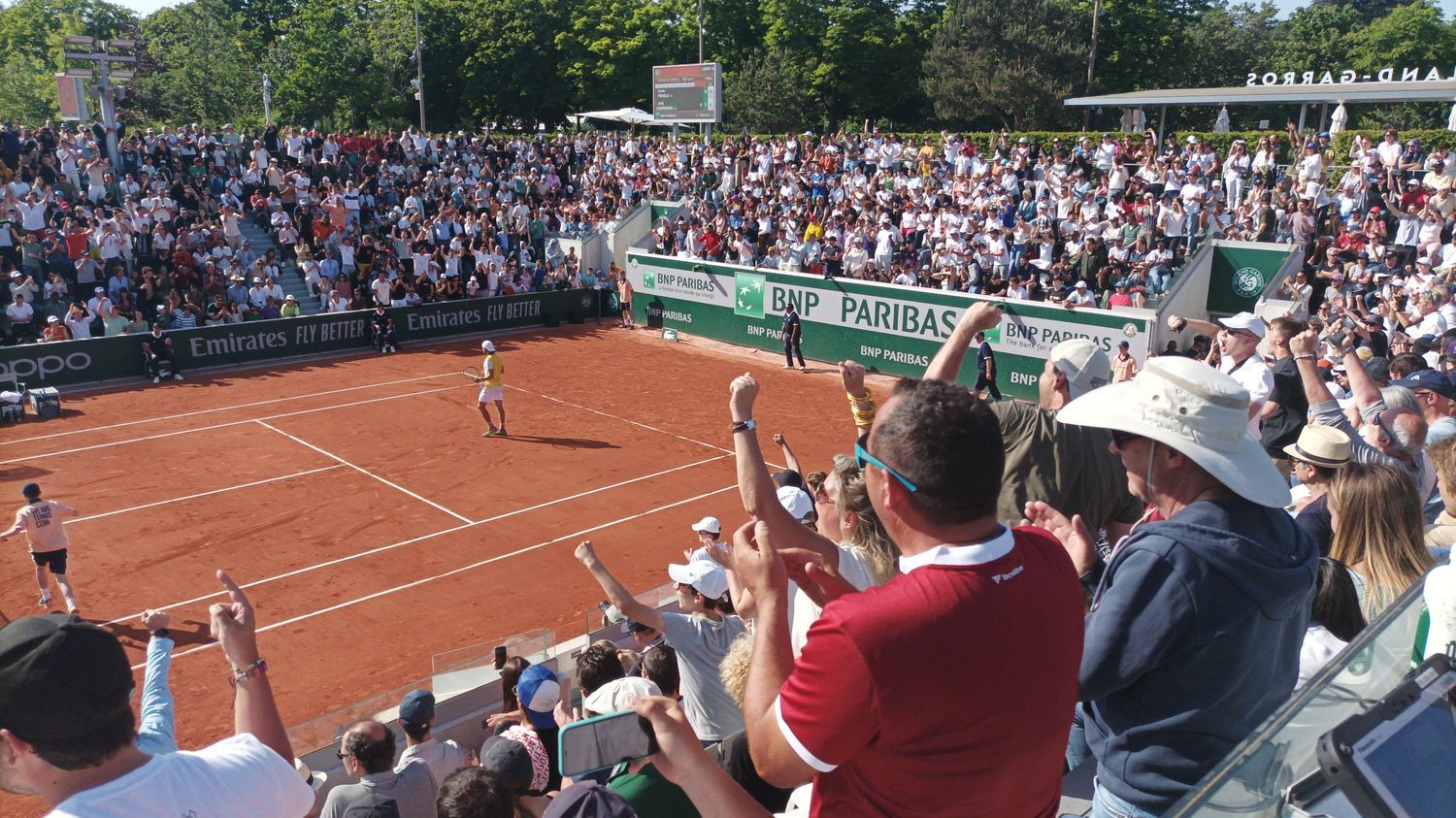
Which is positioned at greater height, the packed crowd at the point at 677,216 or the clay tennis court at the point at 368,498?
the packed crowd at the point at 677,216

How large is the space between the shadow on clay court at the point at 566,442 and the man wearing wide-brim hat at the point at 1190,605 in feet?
52.6

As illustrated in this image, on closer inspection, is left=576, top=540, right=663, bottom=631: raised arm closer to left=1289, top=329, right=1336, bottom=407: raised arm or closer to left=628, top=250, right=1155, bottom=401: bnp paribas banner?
left=1289, top=329, right=1336, bottom=407: raised arm

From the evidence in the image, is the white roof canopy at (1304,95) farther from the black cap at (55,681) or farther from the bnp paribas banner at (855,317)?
the black cap at (55,681)

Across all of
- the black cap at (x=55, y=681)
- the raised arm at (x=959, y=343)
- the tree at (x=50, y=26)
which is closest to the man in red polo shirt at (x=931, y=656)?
the black cap at (x=55, y=681)

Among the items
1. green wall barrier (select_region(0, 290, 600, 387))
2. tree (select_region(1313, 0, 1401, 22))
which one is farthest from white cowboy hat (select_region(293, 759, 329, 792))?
tree (select_region(1313, 0, 1401, 22))

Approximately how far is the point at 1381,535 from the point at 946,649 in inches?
129

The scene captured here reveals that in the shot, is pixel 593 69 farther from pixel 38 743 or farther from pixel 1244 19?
pixel 38 743

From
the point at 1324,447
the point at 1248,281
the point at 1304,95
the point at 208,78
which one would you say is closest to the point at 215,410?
the point at 1324,447

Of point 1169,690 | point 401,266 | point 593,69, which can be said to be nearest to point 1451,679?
point 1169,690

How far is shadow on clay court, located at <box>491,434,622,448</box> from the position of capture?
742 inches

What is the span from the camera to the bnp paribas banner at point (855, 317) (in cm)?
2175

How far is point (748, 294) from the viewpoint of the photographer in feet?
91.5

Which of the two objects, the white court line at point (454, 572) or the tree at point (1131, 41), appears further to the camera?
the tree at point (1131, 41)

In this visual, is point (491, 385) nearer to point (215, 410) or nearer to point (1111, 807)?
point (215, 410)
